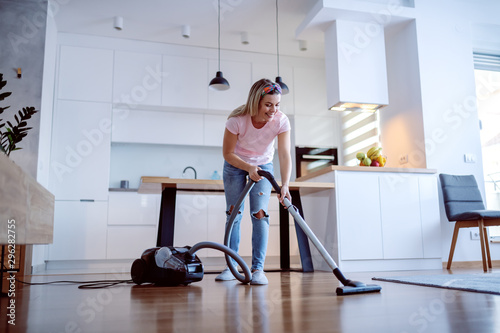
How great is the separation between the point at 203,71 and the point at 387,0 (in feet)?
7.39

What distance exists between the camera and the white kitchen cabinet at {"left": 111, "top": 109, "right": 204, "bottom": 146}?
17.2 ft

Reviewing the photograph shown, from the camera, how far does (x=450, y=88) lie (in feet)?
14.8

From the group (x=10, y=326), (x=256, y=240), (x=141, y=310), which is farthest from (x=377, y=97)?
(x=10, y=326)

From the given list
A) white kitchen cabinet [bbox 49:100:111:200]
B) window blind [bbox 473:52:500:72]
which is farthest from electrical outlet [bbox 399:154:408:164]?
white kitchen cabinet [bbox 49:100:111:200]

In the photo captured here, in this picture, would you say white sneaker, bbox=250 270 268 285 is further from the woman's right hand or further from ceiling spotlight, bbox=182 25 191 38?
ceiling spotlight, bbox=182 25 191 38

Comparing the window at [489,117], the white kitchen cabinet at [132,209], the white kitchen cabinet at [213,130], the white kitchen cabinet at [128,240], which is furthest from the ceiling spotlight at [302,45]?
the white kitchen cabinet at [128,240]

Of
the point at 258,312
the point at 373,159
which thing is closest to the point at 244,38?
the point at 373,159

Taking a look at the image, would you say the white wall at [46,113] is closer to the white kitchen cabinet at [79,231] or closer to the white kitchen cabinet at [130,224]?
the white kitchen cabinet at [79,231]

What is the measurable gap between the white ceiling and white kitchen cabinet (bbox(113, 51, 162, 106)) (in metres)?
0.25

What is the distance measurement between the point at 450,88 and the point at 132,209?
3.55 metres

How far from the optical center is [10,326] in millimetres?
1072

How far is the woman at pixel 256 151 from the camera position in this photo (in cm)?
224

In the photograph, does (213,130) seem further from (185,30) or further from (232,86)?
(185,30)

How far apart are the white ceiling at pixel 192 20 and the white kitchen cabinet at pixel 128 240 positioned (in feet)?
7.31
